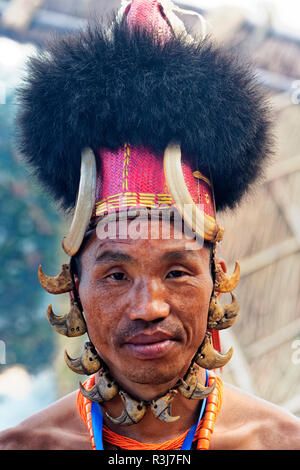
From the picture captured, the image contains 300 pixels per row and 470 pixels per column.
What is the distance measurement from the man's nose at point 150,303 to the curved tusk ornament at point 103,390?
1.36 feet

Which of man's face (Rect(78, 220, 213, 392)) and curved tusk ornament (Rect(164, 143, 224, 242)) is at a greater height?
curved tusk ornament (Rect(164, 143, 224, 242))

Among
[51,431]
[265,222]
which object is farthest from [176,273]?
[265,222]

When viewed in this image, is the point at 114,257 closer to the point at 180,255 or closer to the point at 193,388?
the point at 180,255

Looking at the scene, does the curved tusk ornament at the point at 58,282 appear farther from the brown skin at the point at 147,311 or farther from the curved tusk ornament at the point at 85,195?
the curved tusk ornament at the point at 85,195

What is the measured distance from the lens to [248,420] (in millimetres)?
2631

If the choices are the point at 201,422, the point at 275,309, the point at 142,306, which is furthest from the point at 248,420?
the point at 275,309

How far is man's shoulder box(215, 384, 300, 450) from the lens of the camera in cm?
254

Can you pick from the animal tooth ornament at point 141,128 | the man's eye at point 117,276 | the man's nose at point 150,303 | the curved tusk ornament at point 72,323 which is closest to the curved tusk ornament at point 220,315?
the animal tooth ornament at point 141,128

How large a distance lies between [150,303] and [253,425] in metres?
0.97

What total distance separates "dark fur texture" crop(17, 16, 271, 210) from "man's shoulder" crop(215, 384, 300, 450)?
1.16 metres

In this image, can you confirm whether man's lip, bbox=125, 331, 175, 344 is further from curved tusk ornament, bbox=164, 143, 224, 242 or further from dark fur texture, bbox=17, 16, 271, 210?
dark fur texture, bbox=17, 16, 271, 210

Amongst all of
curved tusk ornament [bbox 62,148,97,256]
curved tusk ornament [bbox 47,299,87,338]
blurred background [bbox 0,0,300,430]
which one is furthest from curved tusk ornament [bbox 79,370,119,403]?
blurred background [bbox 0,0,300,430]
